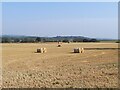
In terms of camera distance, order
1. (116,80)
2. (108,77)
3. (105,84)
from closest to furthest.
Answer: (105,84), (116,80), (108,77)

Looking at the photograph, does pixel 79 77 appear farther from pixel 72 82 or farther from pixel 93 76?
pixel 72 82

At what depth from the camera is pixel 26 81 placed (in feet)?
45.0

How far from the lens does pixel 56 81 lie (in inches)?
537

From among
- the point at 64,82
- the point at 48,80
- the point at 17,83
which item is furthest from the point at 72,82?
the point at 17,83

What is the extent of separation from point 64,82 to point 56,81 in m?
0.43

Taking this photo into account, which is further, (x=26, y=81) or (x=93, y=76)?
(x=93, y=76)

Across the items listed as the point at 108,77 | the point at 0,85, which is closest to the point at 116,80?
the point at 108,77

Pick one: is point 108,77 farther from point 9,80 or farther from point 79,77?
point 9,80

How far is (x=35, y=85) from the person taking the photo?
12.7 metres

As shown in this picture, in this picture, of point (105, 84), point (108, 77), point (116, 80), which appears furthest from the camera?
point (108, 77)

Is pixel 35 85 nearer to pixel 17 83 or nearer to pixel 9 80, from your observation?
pixel 17 83

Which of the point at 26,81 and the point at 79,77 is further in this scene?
the point at 79,77

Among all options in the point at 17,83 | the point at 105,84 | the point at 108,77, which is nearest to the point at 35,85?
the point at 17,83

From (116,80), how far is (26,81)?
3.73 m
